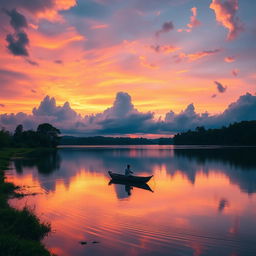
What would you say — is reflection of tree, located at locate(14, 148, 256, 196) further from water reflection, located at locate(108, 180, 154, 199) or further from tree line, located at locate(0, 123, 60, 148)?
tree line, located at locate(0, 123, 60, 148)

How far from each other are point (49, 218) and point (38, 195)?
33.2 feet

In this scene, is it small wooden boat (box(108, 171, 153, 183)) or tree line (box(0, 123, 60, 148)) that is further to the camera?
tree line (box(0, 123, 60, 148))

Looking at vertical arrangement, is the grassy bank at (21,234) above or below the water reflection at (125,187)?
above

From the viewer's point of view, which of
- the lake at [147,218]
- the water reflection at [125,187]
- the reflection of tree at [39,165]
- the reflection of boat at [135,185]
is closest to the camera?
the lake at [147,218]

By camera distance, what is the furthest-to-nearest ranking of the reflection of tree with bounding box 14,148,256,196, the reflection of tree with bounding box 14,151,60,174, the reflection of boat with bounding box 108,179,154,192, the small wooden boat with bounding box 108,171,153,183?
the reflection of tree with bounding box 14,151,60,174 < the reflection of tree with bounding box 14,148,256,196 < the small wooden boat with bounding box 108,171,153,183 < the reflection of boat with bounding box 108,179,154,192

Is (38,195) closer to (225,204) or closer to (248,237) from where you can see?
(225,204)

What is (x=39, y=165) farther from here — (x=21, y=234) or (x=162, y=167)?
(x=21, y=234)

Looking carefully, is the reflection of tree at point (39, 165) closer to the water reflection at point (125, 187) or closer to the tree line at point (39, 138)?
the water reflection at point (125, 187)

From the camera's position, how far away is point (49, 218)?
2288 cm

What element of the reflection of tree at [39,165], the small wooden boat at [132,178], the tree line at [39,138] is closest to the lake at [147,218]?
the small wooden boat at [132,178]

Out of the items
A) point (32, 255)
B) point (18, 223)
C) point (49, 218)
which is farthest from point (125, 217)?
point (32, 255)

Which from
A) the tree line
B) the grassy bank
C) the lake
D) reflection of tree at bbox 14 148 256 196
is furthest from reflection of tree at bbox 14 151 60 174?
the tree line

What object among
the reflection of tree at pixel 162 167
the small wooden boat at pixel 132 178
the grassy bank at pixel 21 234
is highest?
the grassy bank at pixel 21 234

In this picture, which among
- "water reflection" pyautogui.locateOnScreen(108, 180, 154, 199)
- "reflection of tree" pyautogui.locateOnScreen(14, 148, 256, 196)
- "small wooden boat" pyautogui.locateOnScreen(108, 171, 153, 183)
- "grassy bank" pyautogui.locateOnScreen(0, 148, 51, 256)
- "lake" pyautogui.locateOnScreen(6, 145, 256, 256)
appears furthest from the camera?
"reflection of tree" pyautogui.locateOnScreen(14, 148, 256, 196)
